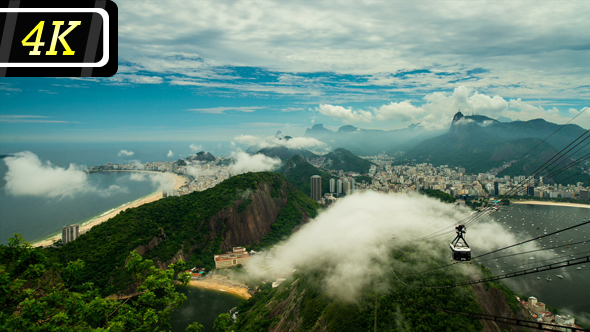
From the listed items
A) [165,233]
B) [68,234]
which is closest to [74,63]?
[165,233]

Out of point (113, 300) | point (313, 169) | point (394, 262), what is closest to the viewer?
point (113, 300)

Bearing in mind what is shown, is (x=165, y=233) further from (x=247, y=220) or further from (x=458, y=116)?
(x=458, y=116)

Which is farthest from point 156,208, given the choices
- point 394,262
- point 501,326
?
point 501,326

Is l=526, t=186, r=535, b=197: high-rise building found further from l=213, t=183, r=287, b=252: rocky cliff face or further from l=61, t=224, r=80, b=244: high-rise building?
l=61, t=224, r=80, b=244: high-rise building

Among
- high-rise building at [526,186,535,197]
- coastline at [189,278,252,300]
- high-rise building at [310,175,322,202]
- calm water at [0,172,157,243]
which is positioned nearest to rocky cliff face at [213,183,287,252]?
coastline at [189,278,252,300]

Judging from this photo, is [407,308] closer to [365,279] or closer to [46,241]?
[365,279]

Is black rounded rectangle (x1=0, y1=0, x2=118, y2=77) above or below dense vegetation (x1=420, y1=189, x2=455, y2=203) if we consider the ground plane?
above

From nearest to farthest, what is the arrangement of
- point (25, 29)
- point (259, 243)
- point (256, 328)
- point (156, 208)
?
point (25, 29) → point (256, 328) → point (156, 208) → point (259, 243)
